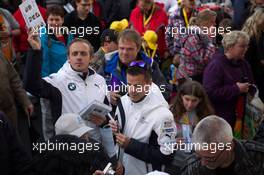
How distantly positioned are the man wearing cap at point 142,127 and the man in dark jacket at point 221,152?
67cm

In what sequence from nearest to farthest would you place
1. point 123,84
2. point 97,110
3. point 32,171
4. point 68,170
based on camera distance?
1. point 68,170
2. point 32,171
3. point 97,110
4. point 123,84

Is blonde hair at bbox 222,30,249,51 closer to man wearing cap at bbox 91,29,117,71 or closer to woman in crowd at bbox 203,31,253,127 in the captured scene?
woman in crowd at bbox 203,31,253,127

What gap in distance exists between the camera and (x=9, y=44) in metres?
6.94

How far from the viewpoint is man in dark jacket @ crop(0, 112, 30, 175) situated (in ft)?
12.7

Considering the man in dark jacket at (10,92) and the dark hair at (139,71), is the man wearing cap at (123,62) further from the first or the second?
the man in dark jacket at (10,92)

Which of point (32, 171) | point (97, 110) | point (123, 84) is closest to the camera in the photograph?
point (32, 171)

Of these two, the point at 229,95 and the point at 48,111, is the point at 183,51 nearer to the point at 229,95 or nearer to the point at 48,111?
the point at 229,95

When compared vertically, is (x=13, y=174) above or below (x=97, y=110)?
below

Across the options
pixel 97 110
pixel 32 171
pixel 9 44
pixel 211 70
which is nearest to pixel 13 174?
pixel 32 171

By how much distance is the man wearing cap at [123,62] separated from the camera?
214 inches

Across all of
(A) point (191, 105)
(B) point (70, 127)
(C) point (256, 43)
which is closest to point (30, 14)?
(B) point (70, 127)

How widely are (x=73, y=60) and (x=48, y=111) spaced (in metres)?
0.50

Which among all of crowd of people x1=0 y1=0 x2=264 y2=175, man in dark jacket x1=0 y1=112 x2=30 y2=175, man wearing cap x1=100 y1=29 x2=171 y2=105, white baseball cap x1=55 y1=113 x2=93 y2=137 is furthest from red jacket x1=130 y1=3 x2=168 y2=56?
man in dark jacket x1=0 y1=112 x2=30 y2=175

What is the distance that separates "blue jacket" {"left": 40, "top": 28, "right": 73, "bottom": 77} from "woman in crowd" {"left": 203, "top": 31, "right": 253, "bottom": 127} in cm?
166
